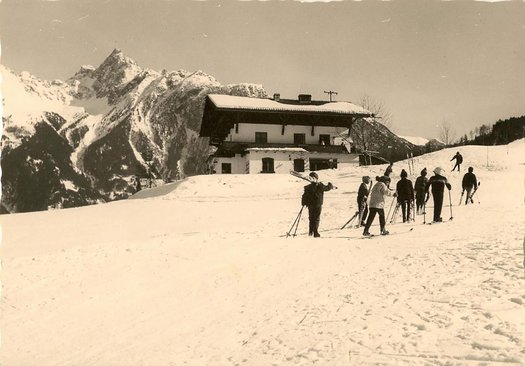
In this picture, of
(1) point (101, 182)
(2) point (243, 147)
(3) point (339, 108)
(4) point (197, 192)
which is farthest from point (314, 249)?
(1) point (101, 182)

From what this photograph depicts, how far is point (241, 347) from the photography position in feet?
16.4

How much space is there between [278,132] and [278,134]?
0.63 ft

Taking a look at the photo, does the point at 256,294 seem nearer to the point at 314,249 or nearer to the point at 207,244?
the point at 314,249

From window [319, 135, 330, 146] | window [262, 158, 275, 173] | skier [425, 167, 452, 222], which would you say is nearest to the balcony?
window [262, 158, 275, 173]

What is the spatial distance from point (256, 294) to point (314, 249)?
11.0 feet

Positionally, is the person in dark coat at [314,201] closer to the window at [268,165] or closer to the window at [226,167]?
the window at [268,165]

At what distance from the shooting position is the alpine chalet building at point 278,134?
40.7 meters

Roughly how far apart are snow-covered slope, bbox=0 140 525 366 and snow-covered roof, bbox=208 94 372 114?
2824 centimetres

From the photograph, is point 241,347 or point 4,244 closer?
point 241,347

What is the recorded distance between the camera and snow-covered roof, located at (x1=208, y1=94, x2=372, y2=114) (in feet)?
133

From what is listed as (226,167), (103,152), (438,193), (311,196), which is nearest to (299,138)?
(226,167)

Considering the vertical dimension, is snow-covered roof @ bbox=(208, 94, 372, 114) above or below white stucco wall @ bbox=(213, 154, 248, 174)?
above

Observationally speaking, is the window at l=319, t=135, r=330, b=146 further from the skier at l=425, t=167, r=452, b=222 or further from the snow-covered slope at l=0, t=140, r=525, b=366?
the snow-covered slope at l=0, t=140, r=525, b=366

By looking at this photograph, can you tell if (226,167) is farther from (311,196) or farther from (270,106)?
(311,196)
